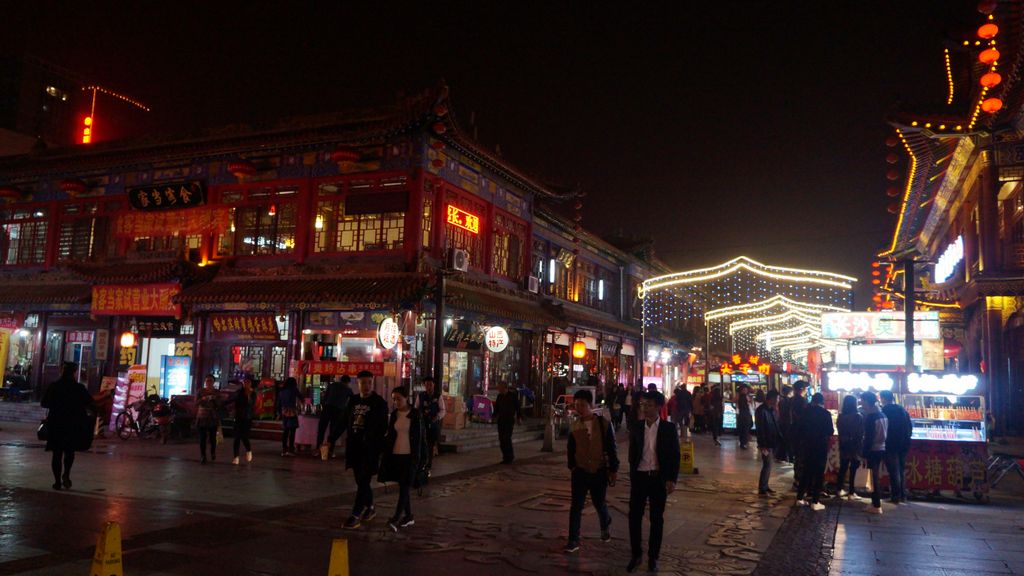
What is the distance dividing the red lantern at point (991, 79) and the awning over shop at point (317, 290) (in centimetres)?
1356

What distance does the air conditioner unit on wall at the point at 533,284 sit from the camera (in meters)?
26.5

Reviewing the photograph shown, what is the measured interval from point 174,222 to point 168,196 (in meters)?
0.84

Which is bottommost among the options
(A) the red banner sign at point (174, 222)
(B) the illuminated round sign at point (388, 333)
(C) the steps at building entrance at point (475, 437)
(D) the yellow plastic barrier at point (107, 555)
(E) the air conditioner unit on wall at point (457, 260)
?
(C) the steps at building entrance at point (475, 437)

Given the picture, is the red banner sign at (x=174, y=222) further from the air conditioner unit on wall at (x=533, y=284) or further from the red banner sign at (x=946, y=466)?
the red banner sign at (x=946, y=466)

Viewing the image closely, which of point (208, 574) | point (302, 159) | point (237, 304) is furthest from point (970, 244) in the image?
point (208, 574)

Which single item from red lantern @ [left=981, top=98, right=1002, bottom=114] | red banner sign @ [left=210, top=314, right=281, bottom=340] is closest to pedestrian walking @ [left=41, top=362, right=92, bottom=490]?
red banner sign @ [left=210, top=314, right=281, bottom=340]

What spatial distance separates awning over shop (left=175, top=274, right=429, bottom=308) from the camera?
19719mm

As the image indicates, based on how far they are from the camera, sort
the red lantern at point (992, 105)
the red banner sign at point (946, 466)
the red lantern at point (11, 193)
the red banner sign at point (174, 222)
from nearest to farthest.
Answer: the red banner sign at point (946, 466) < the red lantern at point (992, 105) < the red banner sign at point (174, 222) < the red lantern at point (11, 193)

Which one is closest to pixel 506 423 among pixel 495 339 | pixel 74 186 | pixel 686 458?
pixel 686 458

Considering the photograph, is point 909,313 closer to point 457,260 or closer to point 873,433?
point 873,433

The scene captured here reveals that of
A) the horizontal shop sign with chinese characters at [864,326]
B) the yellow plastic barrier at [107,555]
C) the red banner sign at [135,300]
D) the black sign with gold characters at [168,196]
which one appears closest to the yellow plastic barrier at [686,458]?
the horizontal shop sign with chinese characters at [864,326]

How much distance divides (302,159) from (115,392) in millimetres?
8094

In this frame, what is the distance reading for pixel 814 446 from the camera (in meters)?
11.4

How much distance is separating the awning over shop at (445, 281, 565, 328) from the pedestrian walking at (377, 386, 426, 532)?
10566mm
